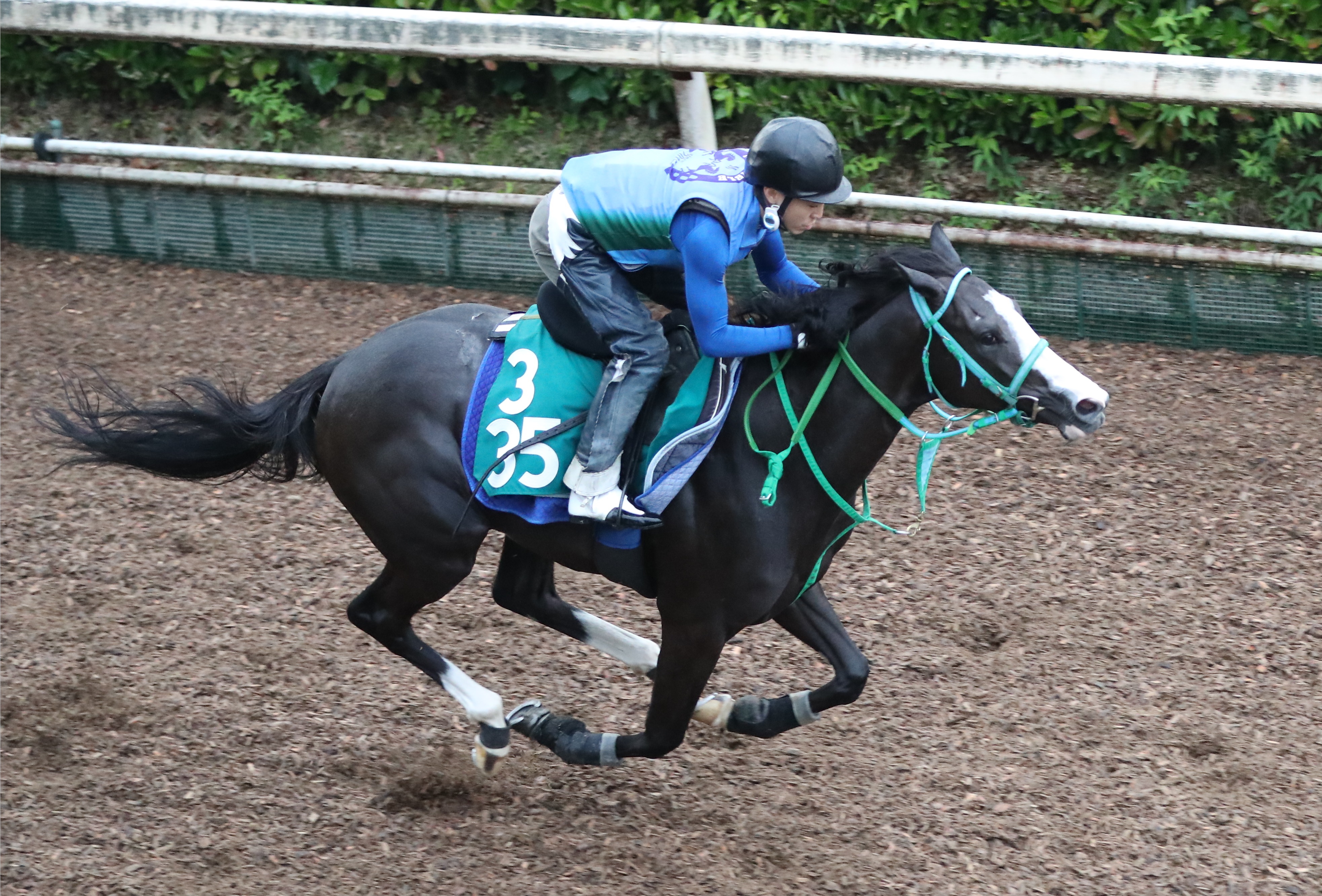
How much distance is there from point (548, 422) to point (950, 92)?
181 inches

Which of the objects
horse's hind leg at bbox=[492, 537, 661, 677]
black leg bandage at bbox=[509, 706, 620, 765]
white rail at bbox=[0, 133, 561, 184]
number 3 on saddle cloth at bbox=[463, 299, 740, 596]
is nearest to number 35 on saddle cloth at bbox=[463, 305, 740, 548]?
number 3 on saddle cloth at bbox=[463, 299, 740, 596]

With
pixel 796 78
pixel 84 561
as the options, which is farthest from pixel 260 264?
pixel 796 78

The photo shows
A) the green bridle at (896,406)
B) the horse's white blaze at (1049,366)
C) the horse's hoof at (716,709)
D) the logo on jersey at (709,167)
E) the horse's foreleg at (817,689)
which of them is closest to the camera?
the horse's white blaze at (1049,366)

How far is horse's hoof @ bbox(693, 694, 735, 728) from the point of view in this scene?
481 cm

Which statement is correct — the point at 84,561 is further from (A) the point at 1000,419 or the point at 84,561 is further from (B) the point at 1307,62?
(B) the point at 1307,62

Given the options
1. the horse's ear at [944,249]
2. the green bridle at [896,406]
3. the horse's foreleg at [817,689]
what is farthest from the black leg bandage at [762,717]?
the horse's ear at [944,249]

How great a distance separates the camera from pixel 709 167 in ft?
13.5

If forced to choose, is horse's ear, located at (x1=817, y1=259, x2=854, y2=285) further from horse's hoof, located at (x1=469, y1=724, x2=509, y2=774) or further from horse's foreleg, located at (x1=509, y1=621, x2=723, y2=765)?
horse's hoof, located at (x1=469, y1=724, x2=509, y2=774)

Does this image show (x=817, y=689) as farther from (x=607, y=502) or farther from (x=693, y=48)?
(x=693, y=48)

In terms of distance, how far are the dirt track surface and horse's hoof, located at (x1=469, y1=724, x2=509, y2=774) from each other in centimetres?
12

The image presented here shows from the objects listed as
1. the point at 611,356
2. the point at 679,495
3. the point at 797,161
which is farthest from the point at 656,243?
the point at 679,495

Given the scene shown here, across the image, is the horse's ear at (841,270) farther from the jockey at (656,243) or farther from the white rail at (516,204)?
the white rail at (516,204)

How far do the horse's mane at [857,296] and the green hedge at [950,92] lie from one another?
144 inches

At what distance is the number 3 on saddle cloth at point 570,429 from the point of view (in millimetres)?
4250
